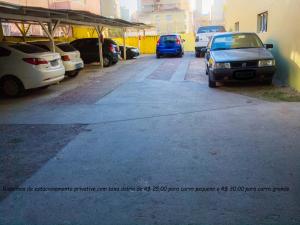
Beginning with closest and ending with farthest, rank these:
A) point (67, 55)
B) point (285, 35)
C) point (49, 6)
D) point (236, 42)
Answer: point (285, 35)
point (236, 42)
point (67, 55)
point (49, 6)

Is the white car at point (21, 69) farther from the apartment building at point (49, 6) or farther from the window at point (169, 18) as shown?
the window at point (169, 18)

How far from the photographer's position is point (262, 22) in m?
13.3

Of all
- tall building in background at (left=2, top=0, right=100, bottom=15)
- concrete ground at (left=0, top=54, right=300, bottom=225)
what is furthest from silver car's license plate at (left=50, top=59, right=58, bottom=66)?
tall building in background at (left=2, top=0, right=100, bottom=15)

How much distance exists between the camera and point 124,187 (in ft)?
12.1

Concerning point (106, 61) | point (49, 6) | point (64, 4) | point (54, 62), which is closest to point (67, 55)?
point (54, 62)

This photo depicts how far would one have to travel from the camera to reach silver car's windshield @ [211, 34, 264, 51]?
34.9 feet

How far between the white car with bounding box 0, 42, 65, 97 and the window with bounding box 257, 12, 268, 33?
27.1 feet

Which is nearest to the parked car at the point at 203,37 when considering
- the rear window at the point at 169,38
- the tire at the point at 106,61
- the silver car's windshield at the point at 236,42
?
the rear window at the point at 169,38

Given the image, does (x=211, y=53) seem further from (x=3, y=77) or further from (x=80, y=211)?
(x=80, y=211)

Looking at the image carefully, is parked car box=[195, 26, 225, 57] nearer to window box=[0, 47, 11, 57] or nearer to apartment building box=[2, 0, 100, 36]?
apartment building box=[2, 0, 100, 36]

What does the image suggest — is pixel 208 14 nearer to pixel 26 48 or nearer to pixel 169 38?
pixel 169 38

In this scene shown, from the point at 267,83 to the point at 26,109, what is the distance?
23.1 ft

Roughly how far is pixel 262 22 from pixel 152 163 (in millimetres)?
10988

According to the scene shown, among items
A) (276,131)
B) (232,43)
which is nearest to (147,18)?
(232,43)
